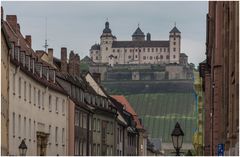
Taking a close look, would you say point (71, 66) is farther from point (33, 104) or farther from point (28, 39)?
point (33, 104)

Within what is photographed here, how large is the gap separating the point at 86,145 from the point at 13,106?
32.1 metres

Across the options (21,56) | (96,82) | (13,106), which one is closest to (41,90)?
(21,56)

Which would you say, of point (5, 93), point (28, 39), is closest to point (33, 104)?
point (5, 93)

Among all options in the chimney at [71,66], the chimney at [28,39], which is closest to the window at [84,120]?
the chimney at [71,66]

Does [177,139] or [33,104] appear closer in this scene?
[177,139]

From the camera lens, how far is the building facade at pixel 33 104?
196 ft

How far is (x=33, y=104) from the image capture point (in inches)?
2665

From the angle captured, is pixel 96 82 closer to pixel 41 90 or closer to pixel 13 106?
pixel 41 90

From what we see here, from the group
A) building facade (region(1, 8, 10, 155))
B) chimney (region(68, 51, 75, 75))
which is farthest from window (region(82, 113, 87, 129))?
building facade (region(1, 8, 10, 155))

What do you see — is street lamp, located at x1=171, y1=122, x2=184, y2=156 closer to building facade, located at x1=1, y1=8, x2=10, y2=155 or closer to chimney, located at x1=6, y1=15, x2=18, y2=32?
building facade, located at x1=1, y1=8, x2=10, y2=155

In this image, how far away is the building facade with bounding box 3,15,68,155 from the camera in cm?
5984

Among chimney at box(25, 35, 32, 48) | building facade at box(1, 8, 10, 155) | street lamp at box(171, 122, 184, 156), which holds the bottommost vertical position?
street lamp at box(171, 122, 184, 156)

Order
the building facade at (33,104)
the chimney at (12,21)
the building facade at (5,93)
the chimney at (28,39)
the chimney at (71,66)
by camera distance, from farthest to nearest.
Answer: the chimney at (71,66), the chimney at (28,39), the chimney at (12,21), the building facade at (33,104), the building facade at (5,93)

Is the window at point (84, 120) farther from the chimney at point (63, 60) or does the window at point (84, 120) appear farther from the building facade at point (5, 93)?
the building facade at point (5, 93)
